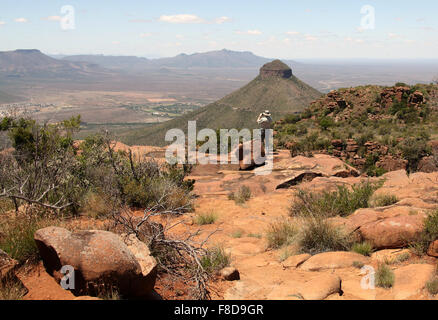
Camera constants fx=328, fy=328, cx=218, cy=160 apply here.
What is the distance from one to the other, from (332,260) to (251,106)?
67162 millimetres

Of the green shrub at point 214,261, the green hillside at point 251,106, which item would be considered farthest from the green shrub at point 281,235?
the green hillside at point 251,106

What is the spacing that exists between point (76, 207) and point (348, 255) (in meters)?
5.33

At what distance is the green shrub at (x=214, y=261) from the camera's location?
4512 millimetres

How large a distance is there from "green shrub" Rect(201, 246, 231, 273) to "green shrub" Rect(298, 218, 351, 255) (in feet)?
4.56

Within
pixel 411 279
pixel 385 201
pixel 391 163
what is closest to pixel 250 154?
pixel 391 163

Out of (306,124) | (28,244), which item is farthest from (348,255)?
(306,124)

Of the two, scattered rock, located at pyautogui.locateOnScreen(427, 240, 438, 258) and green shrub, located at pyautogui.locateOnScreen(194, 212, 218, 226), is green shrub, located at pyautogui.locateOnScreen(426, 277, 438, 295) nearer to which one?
scattered rock, located at pyautogui.locateOnScreen(427, 240, 438, 258)

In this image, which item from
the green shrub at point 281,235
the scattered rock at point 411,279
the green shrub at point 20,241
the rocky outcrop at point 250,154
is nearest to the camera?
the scattered rock at point 411,279

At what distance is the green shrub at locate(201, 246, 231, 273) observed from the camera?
4.51 m

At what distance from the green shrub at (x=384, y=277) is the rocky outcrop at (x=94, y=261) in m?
2.66

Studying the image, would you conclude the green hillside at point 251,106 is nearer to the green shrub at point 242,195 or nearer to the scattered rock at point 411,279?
the green shrub at point 242,195

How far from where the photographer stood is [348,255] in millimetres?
4762

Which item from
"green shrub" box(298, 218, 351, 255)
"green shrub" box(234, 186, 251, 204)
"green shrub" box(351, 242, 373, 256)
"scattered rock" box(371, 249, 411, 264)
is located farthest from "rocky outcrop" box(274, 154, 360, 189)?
"scattered rock" box(371, 249, 411, 264)
